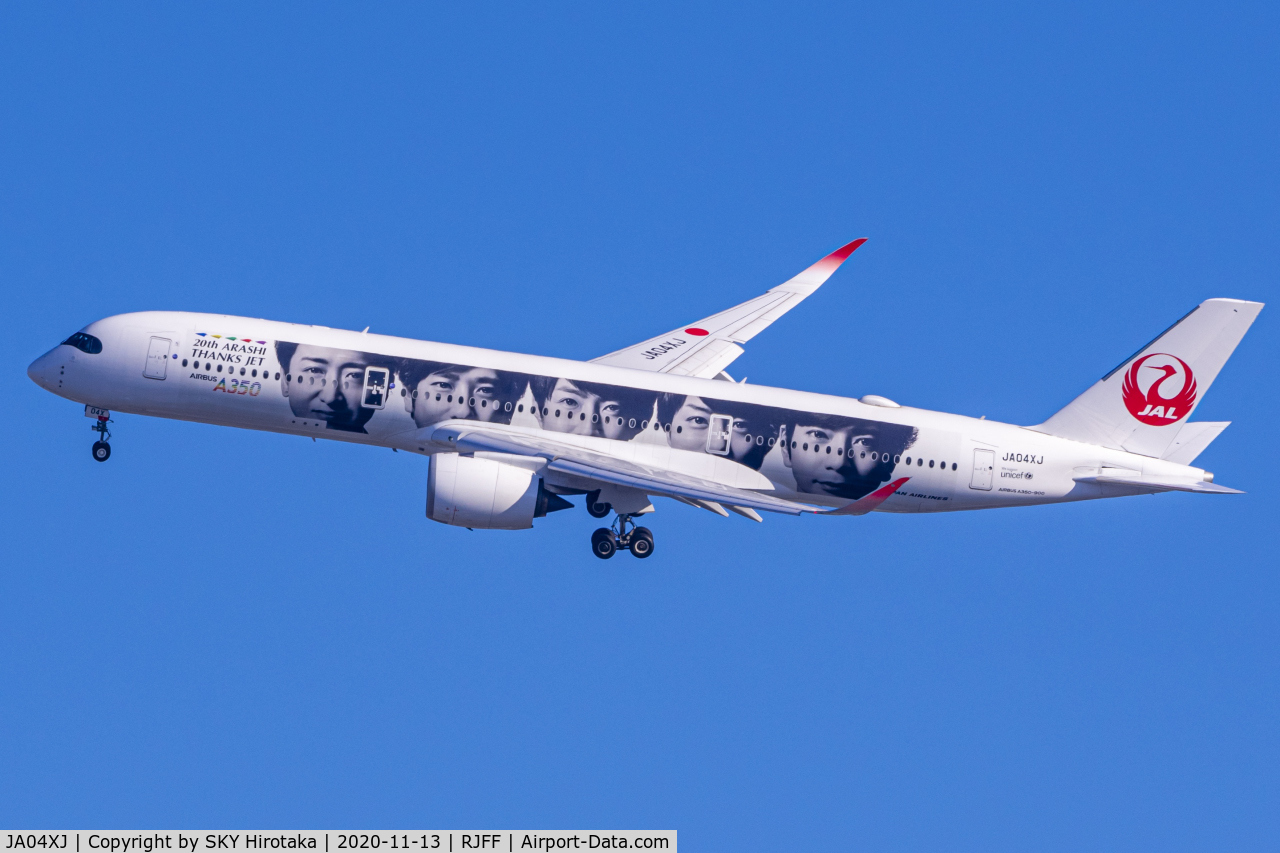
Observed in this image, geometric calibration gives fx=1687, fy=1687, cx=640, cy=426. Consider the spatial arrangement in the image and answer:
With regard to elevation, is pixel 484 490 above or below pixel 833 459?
below

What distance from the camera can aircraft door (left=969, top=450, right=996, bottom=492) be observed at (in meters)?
58.3

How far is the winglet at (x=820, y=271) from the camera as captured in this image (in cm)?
7181

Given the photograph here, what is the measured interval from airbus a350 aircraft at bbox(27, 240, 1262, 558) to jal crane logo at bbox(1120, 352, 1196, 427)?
0.05 m

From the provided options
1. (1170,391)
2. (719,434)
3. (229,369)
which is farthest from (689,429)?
(1170,391)

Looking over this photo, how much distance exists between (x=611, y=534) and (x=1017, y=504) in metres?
14.4

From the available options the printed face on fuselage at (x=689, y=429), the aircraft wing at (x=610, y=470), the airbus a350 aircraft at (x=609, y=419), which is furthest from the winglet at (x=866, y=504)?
the printed face on fuselage at (x=689, y=429)

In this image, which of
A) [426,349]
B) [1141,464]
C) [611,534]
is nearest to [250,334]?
[426,349]

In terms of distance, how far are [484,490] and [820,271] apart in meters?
23.7

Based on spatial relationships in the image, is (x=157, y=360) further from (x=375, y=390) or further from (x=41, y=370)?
(x=375, y=390)

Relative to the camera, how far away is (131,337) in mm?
57438

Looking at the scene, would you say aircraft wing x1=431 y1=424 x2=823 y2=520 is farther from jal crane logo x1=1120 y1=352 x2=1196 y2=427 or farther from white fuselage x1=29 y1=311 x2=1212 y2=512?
jal crane logo x1=1120 y1=352 x2=1196 y2=427

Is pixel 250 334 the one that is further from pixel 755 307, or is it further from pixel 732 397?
pixel 755 307

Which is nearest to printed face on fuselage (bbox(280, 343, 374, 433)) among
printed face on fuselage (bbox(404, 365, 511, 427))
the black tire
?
printed face on fuselage (bbox(404, 365, 511, 427))

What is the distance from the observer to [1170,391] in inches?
2328
